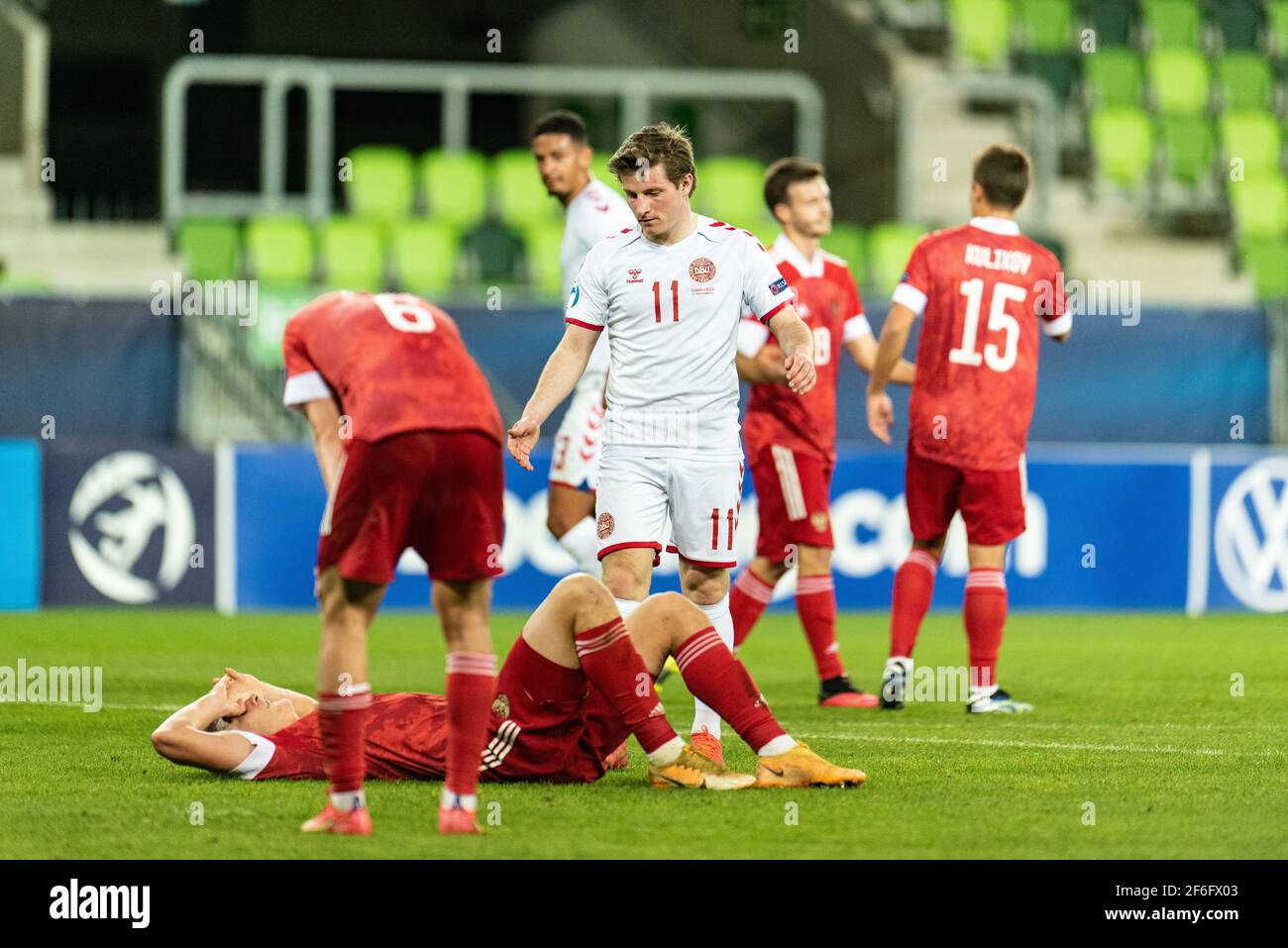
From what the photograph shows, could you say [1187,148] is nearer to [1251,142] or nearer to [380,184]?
[1251,142]

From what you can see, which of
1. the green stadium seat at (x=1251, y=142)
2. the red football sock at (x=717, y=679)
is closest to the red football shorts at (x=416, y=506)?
the red football sock at (x=717, y=679)

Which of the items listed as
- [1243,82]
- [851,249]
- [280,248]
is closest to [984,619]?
[851,249]

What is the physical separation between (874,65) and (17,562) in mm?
10137

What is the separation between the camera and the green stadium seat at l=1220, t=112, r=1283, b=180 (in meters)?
19.2

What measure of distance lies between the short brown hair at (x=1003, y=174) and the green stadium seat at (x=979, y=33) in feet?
36.6

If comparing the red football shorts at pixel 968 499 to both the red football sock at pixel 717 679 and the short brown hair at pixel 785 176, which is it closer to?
the short brown hair at pixel 785 176

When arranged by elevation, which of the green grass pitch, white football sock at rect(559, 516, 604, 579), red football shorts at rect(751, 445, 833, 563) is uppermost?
red football shorts at rect(751, 445, 833, 563)

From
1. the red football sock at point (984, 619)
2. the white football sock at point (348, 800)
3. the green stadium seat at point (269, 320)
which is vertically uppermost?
the green stadium seat at point (269, 320)

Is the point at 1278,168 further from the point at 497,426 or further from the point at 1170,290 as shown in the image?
the point at 497,426

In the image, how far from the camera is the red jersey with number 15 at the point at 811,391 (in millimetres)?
9234

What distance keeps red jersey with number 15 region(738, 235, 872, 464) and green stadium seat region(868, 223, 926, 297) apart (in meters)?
7.05

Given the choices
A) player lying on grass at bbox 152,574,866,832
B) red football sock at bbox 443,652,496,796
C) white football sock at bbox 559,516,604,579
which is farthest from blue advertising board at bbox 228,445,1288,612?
red football sock at bbox 443,652,496,796

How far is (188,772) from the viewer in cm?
684

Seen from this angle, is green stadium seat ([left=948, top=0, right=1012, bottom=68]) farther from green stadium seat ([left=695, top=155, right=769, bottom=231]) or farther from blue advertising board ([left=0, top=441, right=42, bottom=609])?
blue advertising board ([left=0, top=441, right=42, bottom=609])
